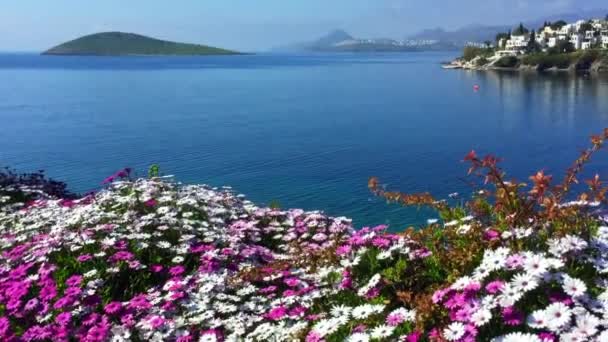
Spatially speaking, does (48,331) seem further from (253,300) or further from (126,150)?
(126,150)

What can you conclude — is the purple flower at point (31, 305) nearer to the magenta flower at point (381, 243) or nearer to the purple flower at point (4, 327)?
the purple flower at point (4, 327)

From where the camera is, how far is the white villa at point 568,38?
548 ft

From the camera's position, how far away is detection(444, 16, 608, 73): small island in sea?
424ft

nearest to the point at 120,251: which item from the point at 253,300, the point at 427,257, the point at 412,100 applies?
the point at 253,300

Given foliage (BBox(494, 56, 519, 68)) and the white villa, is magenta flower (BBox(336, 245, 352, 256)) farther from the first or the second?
the white villa

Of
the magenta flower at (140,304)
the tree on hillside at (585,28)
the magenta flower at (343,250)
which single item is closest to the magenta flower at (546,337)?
the magenta flower at (343,250)

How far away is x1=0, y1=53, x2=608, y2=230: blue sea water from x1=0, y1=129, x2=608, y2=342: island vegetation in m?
9.53

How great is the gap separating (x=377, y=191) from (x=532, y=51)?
176735 mm

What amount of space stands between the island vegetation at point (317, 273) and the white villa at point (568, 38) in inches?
6809

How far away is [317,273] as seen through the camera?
6504 mm

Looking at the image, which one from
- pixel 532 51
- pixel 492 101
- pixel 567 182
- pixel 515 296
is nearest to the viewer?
pixel 515 296

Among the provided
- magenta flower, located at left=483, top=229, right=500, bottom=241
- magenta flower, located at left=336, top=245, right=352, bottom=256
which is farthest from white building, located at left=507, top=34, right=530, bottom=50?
magenta flower, located at left=483, top=229, right=500, bottom=241

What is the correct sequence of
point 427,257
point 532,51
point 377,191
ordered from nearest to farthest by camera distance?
point 427,257 → point 377,191 → point 532,51

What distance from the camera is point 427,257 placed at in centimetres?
588
